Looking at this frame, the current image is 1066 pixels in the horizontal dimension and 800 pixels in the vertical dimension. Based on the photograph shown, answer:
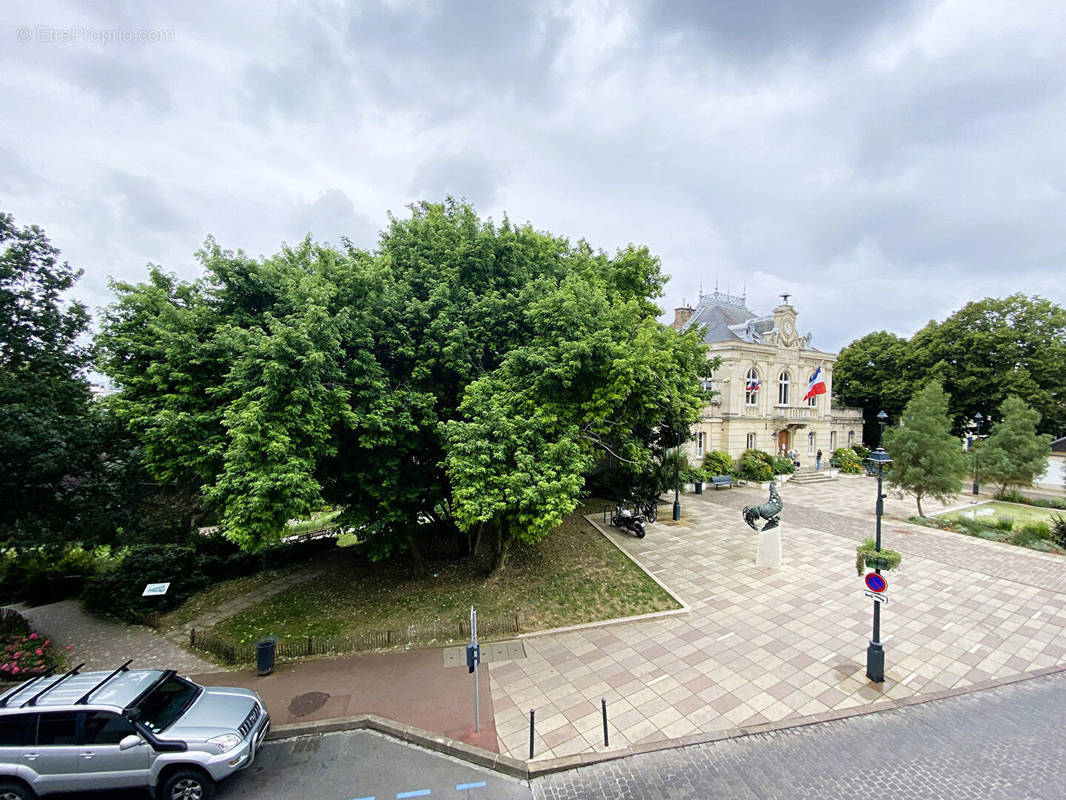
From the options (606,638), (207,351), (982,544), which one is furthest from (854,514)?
(207,351)

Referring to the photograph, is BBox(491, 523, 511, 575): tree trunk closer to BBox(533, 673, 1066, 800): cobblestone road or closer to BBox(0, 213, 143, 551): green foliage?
BBox(533, 673, 1066, 800): cobblestone road

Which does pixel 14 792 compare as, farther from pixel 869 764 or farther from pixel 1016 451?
pixel 1016 451

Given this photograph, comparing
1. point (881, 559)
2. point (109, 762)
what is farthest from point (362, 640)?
point (881, 559)

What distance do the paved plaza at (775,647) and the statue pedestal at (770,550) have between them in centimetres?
39

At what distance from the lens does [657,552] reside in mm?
17250

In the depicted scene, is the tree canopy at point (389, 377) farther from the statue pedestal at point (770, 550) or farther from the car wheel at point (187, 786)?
the statue pedestal at point (770, 550)

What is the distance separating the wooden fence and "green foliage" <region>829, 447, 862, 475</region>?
36.1 meters

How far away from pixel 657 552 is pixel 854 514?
13111 millimetres

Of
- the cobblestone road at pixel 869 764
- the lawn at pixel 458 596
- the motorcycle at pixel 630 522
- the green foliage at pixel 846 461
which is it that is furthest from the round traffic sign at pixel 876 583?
the green foliage at pixel 846 461

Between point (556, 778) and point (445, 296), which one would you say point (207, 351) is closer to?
point (445, 296)

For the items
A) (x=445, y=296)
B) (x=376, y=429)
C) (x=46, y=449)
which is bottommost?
(x=46, y=449)

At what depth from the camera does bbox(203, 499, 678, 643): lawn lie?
40.7 ft

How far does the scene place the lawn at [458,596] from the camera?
12.4 meters

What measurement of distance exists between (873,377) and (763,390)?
1646 centimetres
